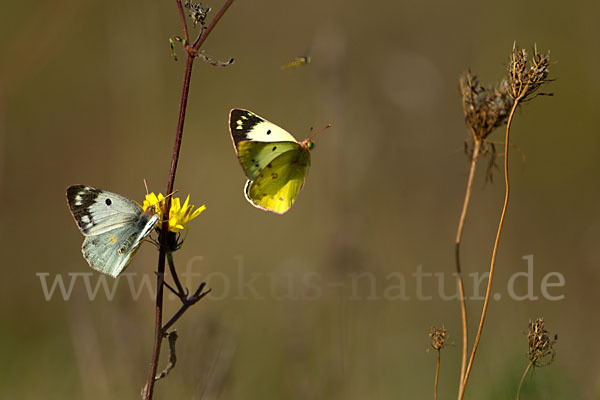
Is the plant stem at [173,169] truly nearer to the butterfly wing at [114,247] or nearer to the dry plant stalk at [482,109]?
the butterfly wing at [114,247]

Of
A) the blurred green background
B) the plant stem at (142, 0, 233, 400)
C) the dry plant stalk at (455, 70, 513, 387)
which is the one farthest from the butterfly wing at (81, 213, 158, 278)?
the dry plant stalk at (455, 70, 513, 387)

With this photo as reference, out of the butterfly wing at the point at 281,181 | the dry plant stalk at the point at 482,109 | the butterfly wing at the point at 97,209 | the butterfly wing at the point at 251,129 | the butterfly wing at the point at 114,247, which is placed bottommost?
the butterfly wing at the point at 114,247

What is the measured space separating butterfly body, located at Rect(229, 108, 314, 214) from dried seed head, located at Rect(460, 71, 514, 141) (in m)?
0.60

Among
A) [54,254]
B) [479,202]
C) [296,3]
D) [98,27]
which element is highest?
[296,3]

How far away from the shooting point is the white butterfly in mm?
1973

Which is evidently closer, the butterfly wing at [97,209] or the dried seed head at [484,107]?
the butterfly wing at [97,209]

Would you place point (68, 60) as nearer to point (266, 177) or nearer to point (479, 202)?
point (479, 202)

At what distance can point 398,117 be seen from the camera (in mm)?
7562

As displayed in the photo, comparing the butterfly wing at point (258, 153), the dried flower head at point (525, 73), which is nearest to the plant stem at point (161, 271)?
the butterfly wing at point (258, 153)

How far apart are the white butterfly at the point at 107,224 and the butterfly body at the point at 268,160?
423 mm

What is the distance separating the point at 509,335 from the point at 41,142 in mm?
6574

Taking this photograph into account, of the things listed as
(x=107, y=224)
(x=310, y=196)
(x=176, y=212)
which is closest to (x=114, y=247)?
(x=107, y=224)

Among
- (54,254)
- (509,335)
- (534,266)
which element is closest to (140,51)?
(509,335)

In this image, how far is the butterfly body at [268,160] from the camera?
2.33 m
